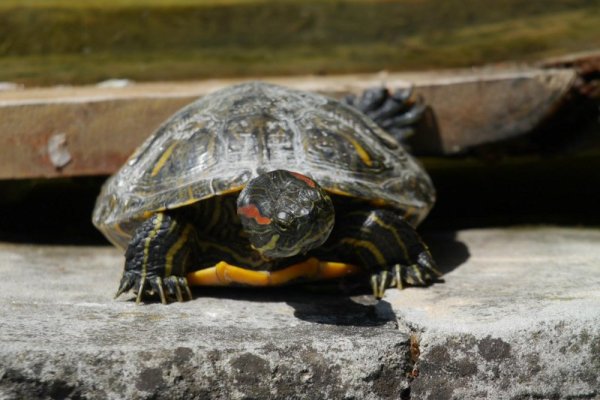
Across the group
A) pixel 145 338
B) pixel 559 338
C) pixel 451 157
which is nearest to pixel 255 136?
pixel 145 338

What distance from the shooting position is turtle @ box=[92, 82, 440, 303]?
107 inches

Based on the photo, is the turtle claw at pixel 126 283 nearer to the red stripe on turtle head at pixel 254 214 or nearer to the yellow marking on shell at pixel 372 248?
the red stripe on turtle head at pixel 254 214

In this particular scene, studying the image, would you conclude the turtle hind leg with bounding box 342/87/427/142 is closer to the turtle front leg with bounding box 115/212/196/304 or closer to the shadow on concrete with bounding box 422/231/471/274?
the shadow on concrete with bounding box 422/231/471/274

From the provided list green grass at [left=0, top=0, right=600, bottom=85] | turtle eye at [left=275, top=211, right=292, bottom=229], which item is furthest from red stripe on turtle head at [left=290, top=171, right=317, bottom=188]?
green grass at [left=0, top=0, right=600, bottom=85]

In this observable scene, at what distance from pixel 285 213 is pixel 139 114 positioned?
5.04 ft

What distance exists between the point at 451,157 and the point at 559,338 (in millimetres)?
1874

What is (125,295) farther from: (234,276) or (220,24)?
(220,24)

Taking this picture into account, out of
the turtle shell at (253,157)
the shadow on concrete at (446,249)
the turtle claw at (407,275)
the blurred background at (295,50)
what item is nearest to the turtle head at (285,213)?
the turtle shell at (253,157)

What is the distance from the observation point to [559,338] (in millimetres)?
2217

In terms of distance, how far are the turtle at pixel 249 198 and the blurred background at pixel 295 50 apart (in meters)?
0.91

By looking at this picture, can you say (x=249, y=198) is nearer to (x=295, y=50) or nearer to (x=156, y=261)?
(x=156, y=261)

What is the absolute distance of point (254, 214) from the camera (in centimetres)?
243

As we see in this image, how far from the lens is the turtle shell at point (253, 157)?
109 inches

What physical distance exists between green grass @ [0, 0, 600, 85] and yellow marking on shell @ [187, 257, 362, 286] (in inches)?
64.0
